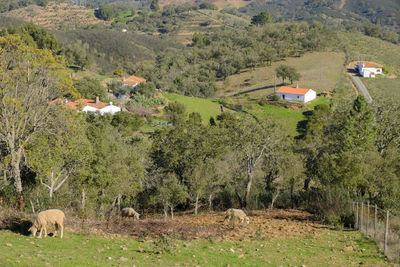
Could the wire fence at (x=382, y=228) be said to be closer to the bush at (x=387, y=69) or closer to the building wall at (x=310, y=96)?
the building wall at (x=310, y=96)

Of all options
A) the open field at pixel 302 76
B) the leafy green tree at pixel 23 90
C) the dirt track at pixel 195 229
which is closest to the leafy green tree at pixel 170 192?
the dirt track at pixel 195 229

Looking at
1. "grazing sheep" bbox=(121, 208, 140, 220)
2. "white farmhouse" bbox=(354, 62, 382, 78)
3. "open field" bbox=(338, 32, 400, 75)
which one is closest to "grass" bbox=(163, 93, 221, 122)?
"white farmhouse" bbox=(354, 62, 382, 78)

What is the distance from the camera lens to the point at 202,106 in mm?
81312

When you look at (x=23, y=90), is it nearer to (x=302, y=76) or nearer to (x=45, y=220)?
(x=45, y=220)

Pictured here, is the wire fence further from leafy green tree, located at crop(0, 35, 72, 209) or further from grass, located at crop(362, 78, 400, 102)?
grass, located at crop(362, 78, 400, 102)

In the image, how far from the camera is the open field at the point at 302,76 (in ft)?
326

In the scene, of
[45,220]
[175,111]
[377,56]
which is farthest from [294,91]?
[45,220]

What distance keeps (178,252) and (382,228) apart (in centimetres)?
891

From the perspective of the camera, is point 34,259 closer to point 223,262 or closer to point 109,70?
point 223,262

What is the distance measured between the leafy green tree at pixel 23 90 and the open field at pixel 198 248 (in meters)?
5.46

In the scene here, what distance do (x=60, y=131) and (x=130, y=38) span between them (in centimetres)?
17927

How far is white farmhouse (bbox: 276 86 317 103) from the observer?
82400mm

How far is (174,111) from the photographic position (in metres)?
73.8

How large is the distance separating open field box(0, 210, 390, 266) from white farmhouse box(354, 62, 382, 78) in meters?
101
